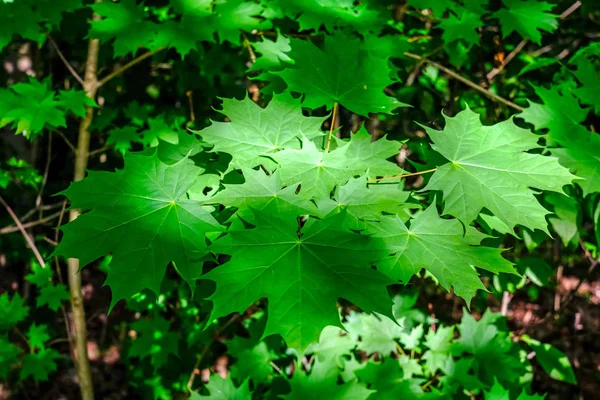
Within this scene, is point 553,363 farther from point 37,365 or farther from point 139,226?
point 37,365

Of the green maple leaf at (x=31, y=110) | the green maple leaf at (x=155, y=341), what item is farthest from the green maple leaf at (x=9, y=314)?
the green maple leaf at (x=31, y=110)

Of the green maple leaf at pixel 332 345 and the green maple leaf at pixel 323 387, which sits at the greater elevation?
the green maple leaf at pixel 323 387

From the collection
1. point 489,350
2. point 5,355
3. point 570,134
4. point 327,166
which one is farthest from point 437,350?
point 5,355

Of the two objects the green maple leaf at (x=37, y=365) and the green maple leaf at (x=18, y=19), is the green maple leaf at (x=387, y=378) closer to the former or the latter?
the green maple leaf at (x=37, y=365)

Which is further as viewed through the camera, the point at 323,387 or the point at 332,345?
the point at 332,345

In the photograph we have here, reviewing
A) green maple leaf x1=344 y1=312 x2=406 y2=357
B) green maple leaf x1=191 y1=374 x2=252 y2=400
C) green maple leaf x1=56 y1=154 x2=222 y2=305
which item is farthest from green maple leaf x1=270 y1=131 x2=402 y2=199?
green maple leaf x1=344 y1=312 x2=406 y2=357

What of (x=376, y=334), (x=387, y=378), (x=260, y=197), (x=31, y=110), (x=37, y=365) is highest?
(x=260, y=197)

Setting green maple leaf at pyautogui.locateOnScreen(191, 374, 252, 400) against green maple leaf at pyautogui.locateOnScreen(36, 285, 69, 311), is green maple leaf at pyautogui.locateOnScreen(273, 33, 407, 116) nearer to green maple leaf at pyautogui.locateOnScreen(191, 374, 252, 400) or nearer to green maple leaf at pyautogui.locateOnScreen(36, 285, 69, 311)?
green maple leaf at pyautogui.locateOnScreen(191, 374, 252, 400)
